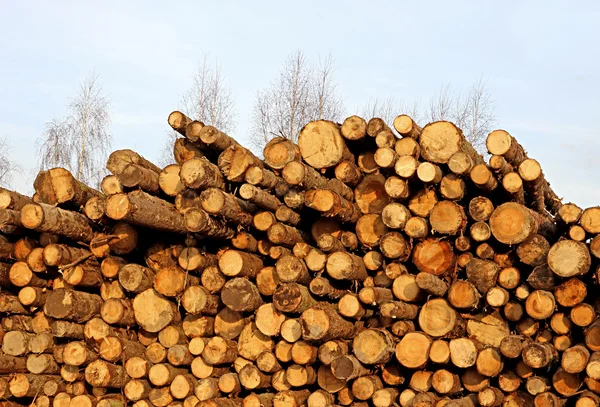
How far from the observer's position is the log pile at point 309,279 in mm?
4895

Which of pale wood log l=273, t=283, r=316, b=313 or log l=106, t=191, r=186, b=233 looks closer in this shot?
log l=106, t=191, r=186, b=233

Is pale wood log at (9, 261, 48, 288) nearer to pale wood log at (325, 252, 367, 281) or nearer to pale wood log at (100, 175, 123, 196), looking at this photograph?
pale wood log at (100, 175, 123, 196)

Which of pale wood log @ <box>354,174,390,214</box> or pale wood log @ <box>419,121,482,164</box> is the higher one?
pale wood log @ <box>419,121,482,164</box>

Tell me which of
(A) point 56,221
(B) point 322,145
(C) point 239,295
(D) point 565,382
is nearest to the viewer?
(D) point 565,382

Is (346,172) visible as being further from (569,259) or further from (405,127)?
(569,259)

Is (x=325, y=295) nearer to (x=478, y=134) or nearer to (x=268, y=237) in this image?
(x=268, y=237)

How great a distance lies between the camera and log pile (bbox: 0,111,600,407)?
4895mm

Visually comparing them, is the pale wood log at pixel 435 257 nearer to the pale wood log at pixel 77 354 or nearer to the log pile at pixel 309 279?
the log pile at pixel 309 279

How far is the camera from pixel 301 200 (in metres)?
5.34

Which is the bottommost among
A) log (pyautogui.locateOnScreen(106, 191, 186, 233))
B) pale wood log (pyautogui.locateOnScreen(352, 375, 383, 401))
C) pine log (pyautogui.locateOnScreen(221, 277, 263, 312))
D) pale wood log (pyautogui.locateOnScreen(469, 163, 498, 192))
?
pale wood log (pyautogui.locateOnScreen(352, 375, 383, 401))

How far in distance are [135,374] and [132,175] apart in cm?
→ 171

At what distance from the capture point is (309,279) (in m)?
5.40

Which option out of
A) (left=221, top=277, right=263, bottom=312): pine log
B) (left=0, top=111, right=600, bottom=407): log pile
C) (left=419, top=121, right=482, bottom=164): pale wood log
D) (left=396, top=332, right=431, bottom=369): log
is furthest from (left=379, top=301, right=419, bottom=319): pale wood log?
(left=419, top=121, right=482, bottom=164): pale wood log

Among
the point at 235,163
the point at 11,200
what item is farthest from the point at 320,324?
the point at 11,200
